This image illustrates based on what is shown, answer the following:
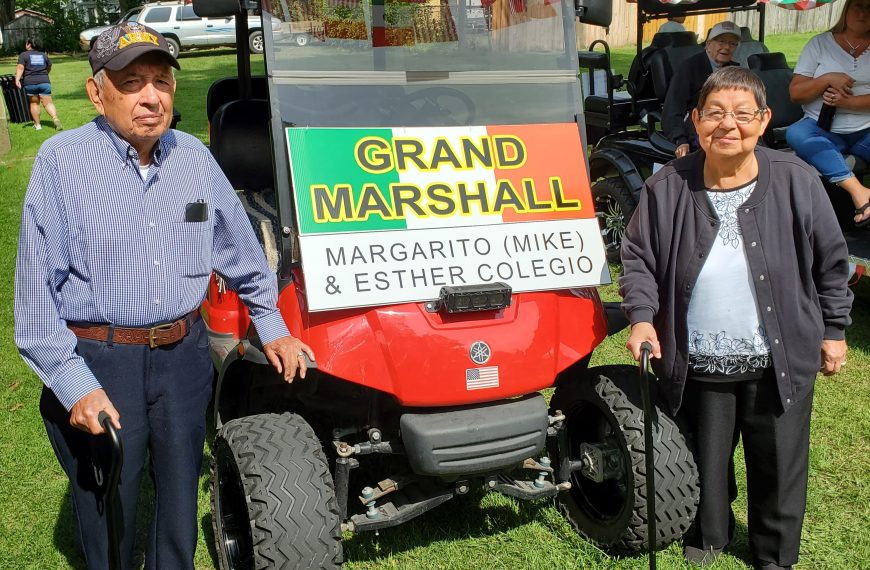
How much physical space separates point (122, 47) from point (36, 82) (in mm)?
13730

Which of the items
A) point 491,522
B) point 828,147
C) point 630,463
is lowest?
point 491,522

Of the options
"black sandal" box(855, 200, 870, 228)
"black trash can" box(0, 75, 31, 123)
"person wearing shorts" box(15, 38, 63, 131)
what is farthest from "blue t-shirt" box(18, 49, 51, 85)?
"black sandal" box(855, 200, 870, 228)

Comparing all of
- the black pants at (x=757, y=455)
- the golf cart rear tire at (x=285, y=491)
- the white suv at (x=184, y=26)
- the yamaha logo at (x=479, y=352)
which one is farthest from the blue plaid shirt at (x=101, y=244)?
the white suv at (x=184, y=26)

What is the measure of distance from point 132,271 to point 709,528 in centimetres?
214

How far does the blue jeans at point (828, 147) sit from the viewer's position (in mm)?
5172

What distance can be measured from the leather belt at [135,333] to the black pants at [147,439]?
20mm

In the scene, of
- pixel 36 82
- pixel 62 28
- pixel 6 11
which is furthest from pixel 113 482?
pixel 6 11

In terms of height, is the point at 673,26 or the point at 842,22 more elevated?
the point at 842,22

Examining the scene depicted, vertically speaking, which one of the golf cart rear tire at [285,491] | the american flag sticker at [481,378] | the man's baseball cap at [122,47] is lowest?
the golf cart rear tire at [285,491]

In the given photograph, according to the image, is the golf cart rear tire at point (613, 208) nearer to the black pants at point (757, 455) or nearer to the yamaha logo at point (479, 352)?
the black pants at point (757, 455)

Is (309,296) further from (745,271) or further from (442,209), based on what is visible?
(745,271)

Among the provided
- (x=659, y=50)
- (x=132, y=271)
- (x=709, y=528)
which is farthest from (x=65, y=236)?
(x=659, y=50)

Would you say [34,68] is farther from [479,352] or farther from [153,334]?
[479,352]

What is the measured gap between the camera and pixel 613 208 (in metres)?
6.96
